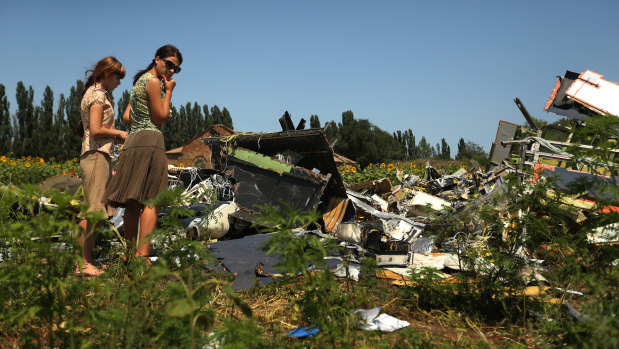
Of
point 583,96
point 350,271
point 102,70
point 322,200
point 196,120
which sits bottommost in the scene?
point 350,271

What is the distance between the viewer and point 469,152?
5403cm

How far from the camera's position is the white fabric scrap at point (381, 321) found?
2.72m

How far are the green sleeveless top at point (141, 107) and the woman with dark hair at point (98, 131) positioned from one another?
167 mm

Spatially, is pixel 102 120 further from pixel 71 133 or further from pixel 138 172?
pixel 71 133

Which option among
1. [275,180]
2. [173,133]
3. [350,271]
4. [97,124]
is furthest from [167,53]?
[173,133]

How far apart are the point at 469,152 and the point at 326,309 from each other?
55.2 meters

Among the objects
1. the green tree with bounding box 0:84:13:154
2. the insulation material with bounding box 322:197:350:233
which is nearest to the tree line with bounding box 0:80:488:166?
the green tree with bounding box 0:84:13:154

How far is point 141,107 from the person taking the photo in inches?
157

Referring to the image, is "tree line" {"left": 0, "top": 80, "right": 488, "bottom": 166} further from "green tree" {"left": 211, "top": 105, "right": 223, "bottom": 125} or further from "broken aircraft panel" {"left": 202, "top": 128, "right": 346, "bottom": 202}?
"broken aircraft panel" {"left": 202, "top": 128, "right": 346, "bottom": 202}

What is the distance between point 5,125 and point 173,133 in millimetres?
16938

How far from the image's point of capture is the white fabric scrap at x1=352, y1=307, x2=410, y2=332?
8.93 feet

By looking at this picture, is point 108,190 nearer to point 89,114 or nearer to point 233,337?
point 89,114

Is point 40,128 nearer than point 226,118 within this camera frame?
Yes

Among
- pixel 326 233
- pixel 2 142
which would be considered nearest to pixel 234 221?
pixel 326 233
